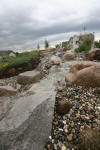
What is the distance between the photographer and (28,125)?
152 centimetres

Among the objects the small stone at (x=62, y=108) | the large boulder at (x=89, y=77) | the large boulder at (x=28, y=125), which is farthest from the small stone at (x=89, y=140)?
the large boulder at (x=89, y=77)

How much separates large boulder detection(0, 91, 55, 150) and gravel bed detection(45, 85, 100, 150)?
146 mm

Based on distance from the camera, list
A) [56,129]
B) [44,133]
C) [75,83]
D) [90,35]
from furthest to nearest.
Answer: [90,35] → [75,83] → [56,129] → [44,133]

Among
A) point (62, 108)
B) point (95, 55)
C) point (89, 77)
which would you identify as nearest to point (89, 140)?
point (62, 108)

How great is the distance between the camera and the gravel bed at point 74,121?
58.4 inches

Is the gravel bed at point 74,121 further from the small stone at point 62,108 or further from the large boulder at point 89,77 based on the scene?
the large boulder at point 89,77

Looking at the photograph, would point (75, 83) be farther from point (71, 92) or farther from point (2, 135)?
point (2, 135)

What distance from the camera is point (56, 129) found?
167 cm

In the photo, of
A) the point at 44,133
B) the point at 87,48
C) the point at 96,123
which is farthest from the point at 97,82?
the point at 87,48

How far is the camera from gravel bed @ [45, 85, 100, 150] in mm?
1483

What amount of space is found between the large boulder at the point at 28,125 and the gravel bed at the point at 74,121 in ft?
0.48

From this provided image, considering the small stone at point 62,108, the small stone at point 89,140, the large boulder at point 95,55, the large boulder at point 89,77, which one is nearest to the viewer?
the small stone at point 89,140

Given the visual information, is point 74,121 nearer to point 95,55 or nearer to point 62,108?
point 62,108

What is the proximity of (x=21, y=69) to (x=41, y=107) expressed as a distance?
550 cm
